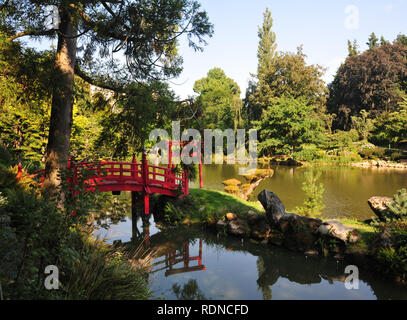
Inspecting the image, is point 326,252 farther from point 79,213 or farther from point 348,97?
point 348,97

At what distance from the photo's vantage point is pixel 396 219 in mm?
8680

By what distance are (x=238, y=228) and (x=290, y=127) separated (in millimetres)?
20342

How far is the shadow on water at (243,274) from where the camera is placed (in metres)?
6.55

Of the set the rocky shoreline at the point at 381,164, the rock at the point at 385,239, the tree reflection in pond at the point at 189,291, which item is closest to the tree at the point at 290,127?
the rocky shoreline at the point at 381,164

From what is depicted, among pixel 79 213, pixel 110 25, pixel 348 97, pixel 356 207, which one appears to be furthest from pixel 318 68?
pixel 79 213

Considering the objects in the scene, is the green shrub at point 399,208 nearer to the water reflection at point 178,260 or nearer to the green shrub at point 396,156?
the water reflection at point 178,260

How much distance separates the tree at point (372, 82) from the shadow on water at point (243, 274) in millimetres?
36453

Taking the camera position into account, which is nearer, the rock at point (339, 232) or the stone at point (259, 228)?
the rock at point (339, 232)

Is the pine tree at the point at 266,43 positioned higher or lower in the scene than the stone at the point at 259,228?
higher

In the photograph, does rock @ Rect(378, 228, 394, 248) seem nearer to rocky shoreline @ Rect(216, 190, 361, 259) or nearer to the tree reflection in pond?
rocky shoreline @ Rect(216, 190, 361, 259)

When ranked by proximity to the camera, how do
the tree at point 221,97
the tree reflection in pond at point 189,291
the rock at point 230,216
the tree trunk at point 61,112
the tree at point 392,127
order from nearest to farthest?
the tree reflection in pond at point 189,291 → the tree trunk at point 61,112 → the rock at point 230,216 → the tree at point 392,127 → the tree at point 221,97

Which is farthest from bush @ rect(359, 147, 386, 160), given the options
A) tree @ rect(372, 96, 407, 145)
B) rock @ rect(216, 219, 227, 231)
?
rock @ rect(216, 219, 227, 231)
